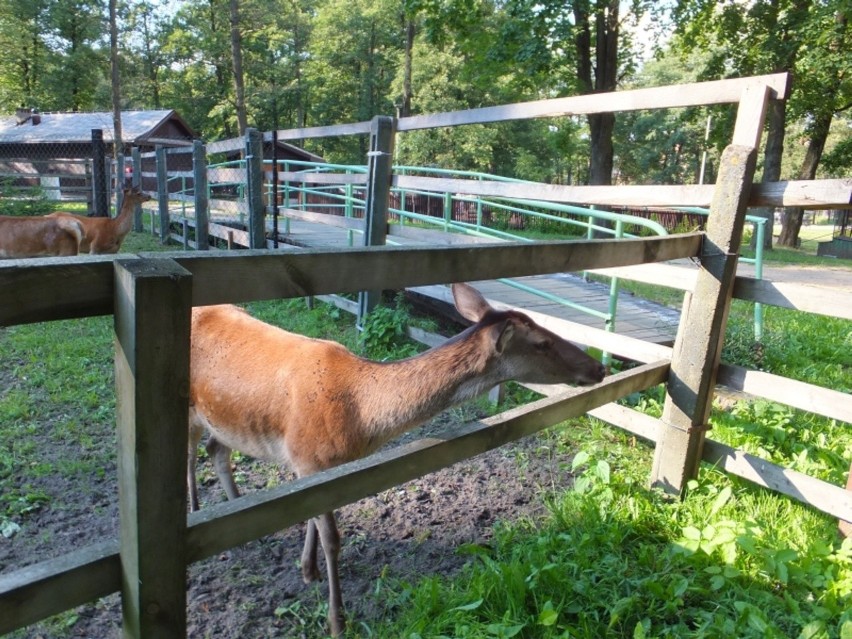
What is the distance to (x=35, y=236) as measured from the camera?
28.0 feet

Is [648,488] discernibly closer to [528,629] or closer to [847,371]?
[528,629]

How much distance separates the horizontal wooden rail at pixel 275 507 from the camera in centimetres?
125

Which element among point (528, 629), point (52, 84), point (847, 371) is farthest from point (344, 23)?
point (528, 629)

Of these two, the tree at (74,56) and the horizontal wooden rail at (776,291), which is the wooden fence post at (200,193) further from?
the tree at (74,56)

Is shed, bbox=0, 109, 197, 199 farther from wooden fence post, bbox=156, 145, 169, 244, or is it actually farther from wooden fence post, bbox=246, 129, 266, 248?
wooden fence post, bbox=246, 129, 266, 248

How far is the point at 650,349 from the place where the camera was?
3.52 meters

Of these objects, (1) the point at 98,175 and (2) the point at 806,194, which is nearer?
(2) the point at 806,194

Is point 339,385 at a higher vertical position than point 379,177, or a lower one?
lower

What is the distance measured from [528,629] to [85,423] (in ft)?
11.8

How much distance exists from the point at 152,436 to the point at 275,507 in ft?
1.52

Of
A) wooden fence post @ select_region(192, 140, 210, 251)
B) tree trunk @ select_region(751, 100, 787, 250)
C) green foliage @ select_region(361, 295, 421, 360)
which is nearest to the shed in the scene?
wooden fence post @ select_region(192, 140, 210, 251)

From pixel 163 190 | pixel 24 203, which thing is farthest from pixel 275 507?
pixel 24 203

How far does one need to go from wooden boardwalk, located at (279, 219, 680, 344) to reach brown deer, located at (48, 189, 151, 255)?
2.85 m

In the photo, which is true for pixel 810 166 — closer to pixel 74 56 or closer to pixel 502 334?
pixel 502 334
